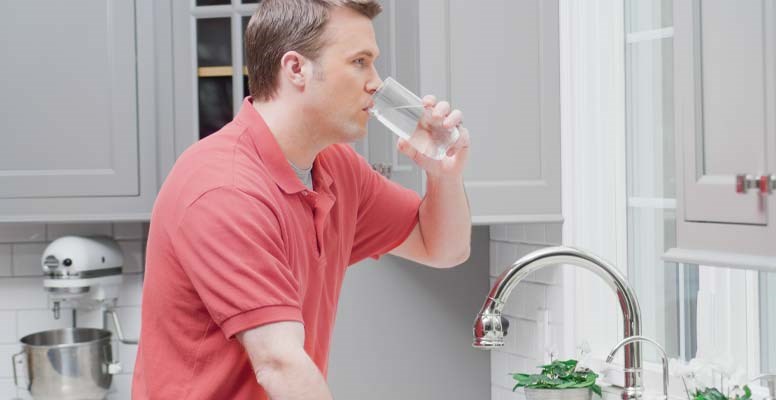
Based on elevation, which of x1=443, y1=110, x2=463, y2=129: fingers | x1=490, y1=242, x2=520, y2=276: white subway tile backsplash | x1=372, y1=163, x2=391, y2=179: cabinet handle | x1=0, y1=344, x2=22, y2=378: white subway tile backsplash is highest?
x1=443, y1=110, x2=463, y2=129: fingers

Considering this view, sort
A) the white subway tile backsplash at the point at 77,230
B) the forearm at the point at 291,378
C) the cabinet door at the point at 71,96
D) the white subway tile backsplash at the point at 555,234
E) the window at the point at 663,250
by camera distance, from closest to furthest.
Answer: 1. the forearm at the point at 291,378
2. the window at the point at 663,250
3. the white subway tile backsplash at the point at 555,234
4. the cabinet door at the point at 71,96
5. the white subway tile backsplash at the point at 77,230

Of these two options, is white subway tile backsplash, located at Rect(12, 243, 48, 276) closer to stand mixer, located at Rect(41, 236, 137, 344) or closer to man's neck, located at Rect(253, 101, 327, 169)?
stand mixer, located at Rect(41, 236, 137, 344)

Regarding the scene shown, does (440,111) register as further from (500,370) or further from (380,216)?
(500,370)

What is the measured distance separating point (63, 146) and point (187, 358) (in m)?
1.61

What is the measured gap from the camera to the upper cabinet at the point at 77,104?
9.65ft

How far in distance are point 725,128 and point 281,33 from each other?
671 millimetres

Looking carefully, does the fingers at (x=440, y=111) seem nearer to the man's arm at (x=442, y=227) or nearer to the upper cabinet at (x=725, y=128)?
the man's arm at (x=442, y=227)

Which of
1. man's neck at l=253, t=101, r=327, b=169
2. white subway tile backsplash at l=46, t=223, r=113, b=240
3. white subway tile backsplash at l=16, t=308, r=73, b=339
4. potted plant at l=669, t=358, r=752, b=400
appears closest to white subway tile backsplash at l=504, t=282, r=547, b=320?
potted plant at l=669, t=358, r=752, b=400

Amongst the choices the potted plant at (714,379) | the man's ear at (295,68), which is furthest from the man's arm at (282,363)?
the potted plant at (714,379)

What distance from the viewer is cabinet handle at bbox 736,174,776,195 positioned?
1425 mm

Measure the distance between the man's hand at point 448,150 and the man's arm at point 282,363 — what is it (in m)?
0.44

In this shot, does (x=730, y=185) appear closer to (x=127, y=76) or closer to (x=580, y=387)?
(x=580, y=387)

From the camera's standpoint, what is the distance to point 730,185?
150cm

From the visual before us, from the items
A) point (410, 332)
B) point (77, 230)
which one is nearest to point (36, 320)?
point (77, 230)
